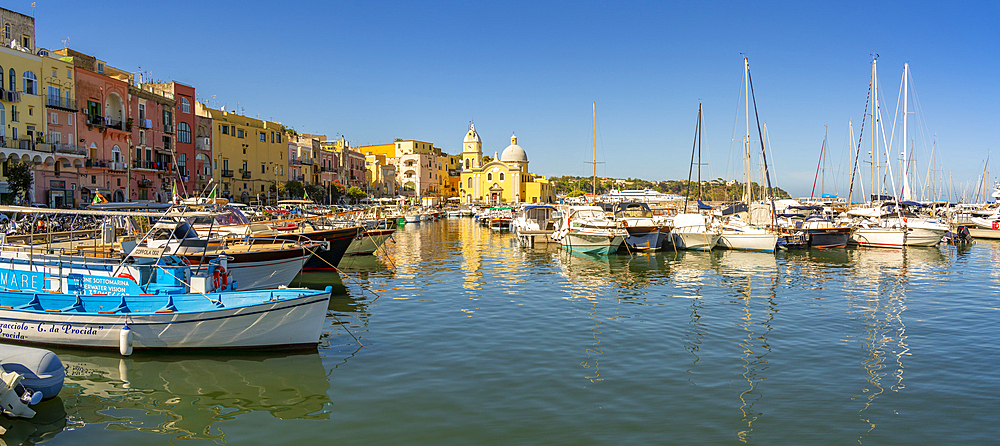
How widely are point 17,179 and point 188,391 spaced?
107 feet

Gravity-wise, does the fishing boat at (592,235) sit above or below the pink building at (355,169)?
below

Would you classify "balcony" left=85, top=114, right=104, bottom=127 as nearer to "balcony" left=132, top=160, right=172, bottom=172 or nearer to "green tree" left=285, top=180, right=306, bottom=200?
"balcony" left=132, top=160, right=172, bottom=172

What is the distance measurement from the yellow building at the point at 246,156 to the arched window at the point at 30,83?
66.1ft

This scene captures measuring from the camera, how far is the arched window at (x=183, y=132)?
175 feet

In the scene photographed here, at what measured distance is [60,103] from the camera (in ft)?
128

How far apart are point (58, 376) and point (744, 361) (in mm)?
11768

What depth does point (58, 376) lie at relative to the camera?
9242mm

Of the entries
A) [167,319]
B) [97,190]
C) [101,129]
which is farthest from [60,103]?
[167,319]

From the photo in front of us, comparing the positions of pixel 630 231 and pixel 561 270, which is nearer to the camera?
pixel 561 270

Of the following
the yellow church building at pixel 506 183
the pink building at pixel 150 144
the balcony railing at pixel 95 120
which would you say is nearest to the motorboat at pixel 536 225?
the pink building at pixel 150 144

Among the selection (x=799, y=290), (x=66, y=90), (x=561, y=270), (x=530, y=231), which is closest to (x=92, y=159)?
(x=66, y=90)

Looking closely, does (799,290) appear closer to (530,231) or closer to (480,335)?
(480,335)

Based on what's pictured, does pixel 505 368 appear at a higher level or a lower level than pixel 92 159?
lower

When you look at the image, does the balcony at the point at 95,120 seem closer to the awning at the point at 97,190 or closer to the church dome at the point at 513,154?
the awning at the point at 97,190
